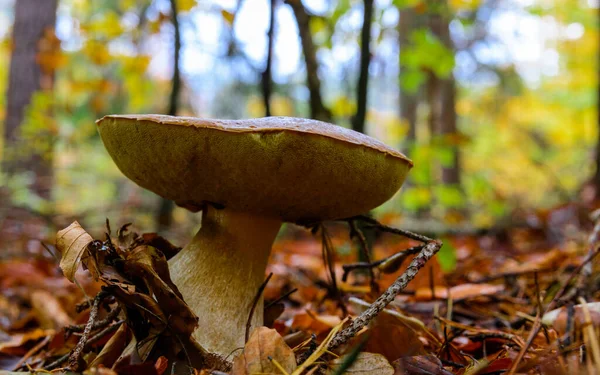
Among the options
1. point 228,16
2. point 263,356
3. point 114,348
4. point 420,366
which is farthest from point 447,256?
point 228,16

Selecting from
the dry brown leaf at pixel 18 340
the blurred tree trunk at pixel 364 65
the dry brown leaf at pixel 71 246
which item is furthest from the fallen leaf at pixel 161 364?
the blurred tree trunk at pixel 364 65

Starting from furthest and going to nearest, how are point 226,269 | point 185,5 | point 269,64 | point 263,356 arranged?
point 185,5
point 269,64
point 226,269
point 263,356

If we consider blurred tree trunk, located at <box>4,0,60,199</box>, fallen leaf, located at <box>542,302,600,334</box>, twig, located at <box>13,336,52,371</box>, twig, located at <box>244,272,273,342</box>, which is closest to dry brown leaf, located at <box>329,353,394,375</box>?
twig, located at <box>244,272,273,342</box>

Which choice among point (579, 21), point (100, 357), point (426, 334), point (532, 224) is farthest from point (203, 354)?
point (579, 21)

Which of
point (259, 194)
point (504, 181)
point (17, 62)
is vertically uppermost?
point (17, 62)

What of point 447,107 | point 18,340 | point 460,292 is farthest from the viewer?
point 447,107

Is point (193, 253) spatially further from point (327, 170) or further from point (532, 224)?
point (532, 224)

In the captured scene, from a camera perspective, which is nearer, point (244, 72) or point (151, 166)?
point (151, 166)

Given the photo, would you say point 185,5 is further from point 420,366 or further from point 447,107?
point 447,107
